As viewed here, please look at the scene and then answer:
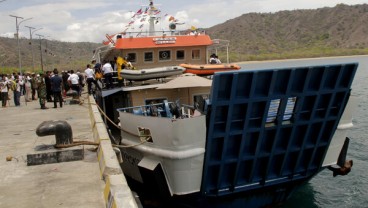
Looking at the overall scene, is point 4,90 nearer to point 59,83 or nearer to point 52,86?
point 52,86

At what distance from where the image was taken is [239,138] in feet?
32.0

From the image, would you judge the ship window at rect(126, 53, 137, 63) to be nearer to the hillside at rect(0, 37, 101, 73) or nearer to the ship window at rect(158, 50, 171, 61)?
the ship window at rect(158, 50, 171, 61)

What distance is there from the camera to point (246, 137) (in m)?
9.84

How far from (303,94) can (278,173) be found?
222cm

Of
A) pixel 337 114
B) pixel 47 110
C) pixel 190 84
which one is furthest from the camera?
pixel 47 110

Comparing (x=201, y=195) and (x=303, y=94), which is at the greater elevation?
(x=303, y=94)

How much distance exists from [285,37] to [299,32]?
5062 millimetres

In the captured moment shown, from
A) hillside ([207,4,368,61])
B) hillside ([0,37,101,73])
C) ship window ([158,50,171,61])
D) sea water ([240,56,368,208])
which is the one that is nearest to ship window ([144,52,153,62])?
ship window ([158,50,171,61])

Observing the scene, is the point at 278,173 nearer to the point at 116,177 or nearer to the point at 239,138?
the point at 239,138

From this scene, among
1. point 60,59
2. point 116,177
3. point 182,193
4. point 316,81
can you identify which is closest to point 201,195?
point 182,193

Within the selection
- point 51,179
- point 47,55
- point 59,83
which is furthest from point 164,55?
point 47,55

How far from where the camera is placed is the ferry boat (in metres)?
9.30

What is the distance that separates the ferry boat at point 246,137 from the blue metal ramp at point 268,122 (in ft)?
0.07

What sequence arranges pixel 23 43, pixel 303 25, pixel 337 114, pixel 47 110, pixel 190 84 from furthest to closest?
pixel 303 25 → pixel 23 43 → pixel 47 110 → pixel 190 84 → pixel 337 114
